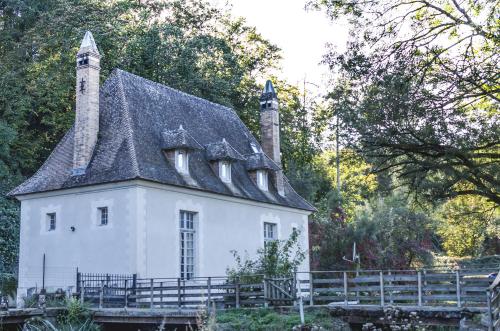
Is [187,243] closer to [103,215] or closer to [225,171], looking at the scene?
[103,215]

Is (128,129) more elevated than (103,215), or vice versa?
(128,129)

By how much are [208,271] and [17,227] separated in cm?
1023

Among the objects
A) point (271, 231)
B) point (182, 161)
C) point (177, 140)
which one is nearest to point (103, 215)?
point (182, 161)

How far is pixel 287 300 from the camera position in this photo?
18062 millimetres

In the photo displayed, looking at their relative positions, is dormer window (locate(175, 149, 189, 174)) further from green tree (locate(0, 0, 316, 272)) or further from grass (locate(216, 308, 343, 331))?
green tree (locate(0, 0, 316, 272))

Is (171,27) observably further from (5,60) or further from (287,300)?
(287,300)

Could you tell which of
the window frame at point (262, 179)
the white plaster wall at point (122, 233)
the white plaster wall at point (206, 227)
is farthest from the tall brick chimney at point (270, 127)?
the white plaster wall at point (122, 233)

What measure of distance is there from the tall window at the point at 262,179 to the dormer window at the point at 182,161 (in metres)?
4.93

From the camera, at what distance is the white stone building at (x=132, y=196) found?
70.5 feet

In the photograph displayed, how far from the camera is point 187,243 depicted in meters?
23.3

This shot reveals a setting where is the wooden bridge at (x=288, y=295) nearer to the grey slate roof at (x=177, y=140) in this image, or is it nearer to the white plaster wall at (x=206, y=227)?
the white plaster wall at (x=206, y=227)

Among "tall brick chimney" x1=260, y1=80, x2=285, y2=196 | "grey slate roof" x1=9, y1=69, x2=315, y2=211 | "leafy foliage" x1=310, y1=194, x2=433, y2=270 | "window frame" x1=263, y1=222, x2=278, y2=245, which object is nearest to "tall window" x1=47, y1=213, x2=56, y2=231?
"grey slate roof" x1=9, y1=69, x2=315, y2=211

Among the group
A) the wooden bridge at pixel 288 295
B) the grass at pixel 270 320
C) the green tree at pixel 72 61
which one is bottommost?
the grass at pixel 270 320

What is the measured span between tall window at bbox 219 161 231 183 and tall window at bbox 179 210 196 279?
8.35 feet
